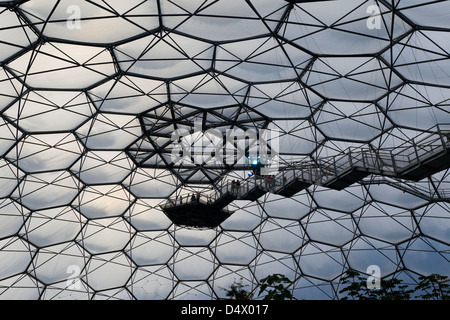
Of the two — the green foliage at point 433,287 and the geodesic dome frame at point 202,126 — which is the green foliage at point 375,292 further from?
the geodesic dome frame at point 202,126

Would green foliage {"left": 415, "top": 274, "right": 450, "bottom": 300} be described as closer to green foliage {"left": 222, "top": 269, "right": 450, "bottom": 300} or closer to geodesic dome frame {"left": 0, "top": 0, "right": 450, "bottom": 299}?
green foliage {"left": 222, "top": 269, "right": 450, "bottom": 300}

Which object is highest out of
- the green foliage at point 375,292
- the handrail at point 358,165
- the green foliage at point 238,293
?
the handrail at point 358,165

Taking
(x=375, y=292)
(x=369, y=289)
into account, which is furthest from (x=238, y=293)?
(x=375, y=292)

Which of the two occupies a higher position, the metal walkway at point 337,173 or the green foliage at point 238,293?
the metal walkway at point 337,173

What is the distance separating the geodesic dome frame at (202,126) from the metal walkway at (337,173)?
3897 mm

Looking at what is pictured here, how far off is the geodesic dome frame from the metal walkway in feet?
12.8

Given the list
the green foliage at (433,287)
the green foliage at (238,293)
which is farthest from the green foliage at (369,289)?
the green foliage at (238,293)

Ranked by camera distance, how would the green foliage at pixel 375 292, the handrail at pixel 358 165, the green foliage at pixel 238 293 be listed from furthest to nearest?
the handrail at pixel 358 165 → the green foliage at pixel 238 293 → the green foliage at pixel 375 292

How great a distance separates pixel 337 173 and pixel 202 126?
12592mm

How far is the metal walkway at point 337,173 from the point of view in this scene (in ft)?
61.6

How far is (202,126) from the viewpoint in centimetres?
3238

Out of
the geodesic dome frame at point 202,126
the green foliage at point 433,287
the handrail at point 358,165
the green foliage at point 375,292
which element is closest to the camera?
the green foliage at point 375,292

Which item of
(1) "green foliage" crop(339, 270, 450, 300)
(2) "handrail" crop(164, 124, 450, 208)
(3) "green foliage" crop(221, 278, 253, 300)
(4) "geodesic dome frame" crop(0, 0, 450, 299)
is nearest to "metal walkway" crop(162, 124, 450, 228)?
(2) "handrail" crop(164, 124, 450, 208)
